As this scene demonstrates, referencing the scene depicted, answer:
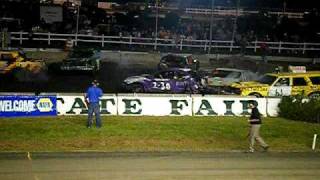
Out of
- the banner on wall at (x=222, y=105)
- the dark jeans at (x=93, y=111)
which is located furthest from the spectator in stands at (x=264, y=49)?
the dark jeans at (x=93, y=111)

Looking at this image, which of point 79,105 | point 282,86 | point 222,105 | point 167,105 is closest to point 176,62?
point 282,86

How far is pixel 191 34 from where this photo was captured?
54594 mm

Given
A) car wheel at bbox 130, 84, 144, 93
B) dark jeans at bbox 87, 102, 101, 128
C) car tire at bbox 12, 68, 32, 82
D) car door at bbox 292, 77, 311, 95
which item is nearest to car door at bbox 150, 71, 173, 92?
car wheel at bbox 130, 84, 144, 93

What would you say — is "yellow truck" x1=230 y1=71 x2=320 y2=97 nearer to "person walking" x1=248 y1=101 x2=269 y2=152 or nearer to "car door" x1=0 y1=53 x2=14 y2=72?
"person walking" x1=248 y1=101 x2=269 y2=152

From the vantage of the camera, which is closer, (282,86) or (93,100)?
(93,100)

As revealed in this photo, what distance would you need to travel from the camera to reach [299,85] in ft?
93.7

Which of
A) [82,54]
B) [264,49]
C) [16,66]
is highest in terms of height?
[264,49]

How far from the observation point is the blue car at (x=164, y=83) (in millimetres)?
29266

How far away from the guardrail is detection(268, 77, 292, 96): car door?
1948 cm

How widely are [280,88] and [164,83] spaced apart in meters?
A: 5.62

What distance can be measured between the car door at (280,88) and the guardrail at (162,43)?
19.5 meters

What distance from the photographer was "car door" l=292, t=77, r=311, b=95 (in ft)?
93.1

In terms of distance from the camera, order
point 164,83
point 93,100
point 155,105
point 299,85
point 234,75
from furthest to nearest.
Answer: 1. point 234,75
2. point 164,83
3. point 299,85
4. point 155,105
5. point 93,100

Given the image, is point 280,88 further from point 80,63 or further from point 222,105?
point 80,63
